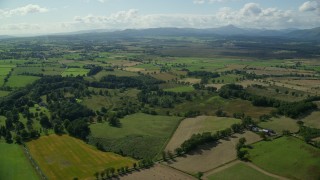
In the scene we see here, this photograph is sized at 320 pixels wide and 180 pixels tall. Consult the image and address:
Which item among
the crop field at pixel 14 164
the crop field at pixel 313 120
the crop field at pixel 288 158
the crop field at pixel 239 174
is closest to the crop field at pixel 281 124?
the crop field at pixel 313 120

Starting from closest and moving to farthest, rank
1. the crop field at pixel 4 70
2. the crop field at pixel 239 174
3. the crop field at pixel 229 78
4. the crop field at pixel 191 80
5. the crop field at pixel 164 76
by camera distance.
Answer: the crop field at pixel 239 174
the crop field at pixel 191 80
the crop field at pixel 229 78
the crop field at pixel 164 76
the crop field at pixel 4 70

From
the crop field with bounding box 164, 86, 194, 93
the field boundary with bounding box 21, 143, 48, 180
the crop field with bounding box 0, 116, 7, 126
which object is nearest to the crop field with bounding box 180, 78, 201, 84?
the crop field with bounding box 164, 86, 194, 93

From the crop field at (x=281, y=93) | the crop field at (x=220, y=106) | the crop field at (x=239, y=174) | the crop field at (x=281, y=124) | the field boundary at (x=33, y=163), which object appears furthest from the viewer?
the crop field at (x=281, y=93)

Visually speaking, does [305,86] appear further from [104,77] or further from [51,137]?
[51,137]

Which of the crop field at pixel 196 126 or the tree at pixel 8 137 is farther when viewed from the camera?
the tree at pixel 8 137

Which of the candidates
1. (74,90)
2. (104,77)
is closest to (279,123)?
(74,90)

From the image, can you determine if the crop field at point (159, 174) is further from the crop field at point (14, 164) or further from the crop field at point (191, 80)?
the crop field at point (191, 80)
